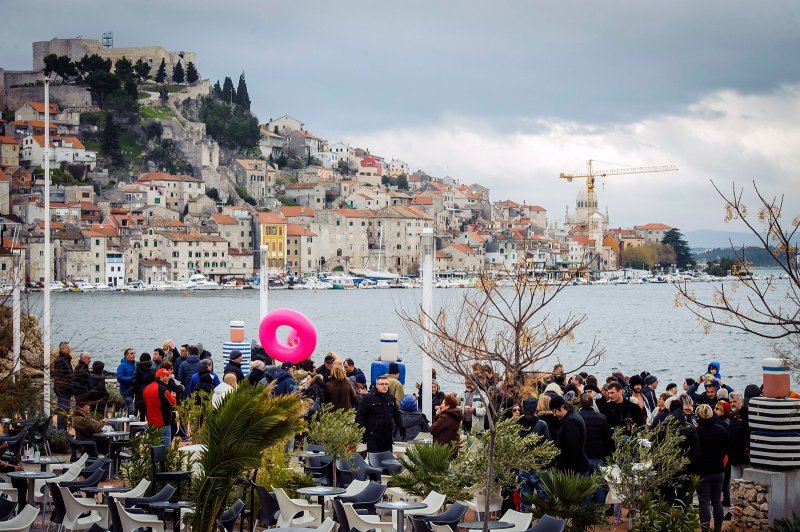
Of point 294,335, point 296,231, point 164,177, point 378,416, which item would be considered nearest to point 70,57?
point 164,177

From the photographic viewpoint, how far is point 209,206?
11056 centimetres

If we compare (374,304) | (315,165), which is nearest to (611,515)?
(374,304)

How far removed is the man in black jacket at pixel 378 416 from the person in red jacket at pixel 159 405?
6.65 feet

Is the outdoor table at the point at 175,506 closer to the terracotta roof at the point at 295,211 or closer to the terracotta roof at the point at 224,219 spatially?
the terracotta roof at the point at 224,219

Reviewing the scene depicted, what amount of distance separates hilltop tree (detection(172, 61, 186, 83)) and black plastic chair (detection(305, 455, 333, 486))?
125m

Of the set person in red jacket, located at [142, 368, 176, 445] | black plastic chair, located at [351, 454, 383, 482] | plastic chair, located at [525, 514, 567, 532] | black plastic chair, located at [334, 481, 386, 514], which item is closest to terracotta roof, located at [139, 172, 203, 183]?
person in red jacket, located at [142, 368, 176, 445]

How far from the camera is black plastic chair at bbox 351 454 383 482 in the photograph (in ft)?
27.3

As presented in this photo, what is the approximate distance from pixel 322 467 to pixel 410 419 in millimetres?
1987

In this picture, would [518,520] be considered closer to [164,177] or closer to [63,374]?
[63,374]

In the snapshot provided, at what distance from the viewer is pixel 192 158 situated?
119 meters

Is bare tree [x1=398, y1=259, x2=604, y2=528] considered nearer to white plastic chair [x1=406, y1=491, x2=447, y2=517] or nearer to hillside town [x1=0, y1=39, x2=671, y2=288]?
white plastic chair [x1=406, y1=491, x2=447, y2=517]

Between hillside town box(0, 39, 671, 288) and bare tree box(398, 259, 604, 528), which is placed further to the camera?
hillside town box(0, 39, 671, 288)

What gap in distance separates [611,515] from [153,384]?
14.1 feet

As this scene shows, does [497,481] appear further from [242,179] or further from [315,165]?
[315,165]
